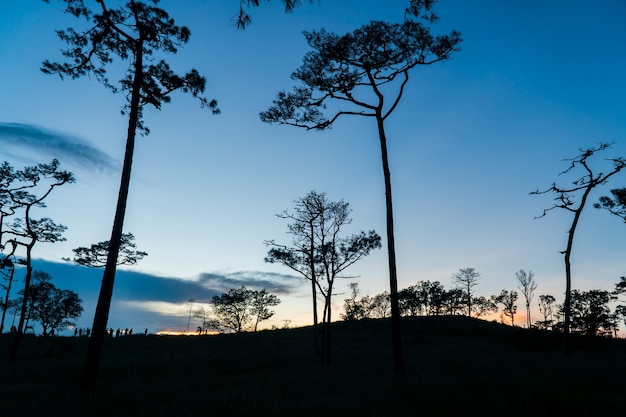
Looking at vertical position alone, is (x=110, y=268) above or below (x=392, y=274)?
below

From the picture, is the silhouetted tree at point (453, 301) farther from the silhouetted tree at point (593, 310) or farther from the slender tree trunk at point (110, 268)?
the slender tree trunk at point (110, 268)

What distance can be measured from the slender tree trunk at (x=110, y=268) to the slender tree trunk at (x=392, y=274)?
9442 mm

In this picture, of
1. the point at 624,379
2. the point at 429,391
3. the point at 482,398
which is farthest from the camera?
the point at 624,379

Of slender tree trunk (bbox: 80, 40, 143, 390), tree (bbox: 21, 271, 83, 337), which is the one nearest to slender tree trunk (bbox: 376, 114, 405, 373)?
slender tree trunk (bbox: 80, 40, 143, 390)

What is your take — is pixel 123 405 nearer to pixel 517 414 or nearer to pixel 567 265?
pixel 517 414

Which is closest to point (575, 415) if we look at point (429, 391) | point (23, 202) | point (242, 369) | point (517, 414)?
point (517, 414)

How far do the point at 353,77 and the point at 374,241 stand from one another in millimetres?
13990

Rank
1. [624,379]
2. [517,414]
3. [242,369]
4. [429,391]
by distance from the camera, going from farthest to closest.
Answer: [242,369] < [624,379] < [429,391] < [517,414]

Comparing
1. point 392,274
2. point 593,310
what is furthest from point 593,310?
point 392,274

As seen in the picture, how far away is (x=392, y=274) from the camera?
44.4 ft

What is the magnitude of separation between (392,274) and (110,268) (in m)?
9.93

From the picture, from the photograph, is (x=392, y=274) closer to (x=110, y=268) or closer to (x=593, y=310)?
(x=110, y=268)

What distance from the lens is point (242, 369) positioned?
59.9 feet

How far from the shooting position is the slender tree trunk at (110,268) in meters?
10.2
